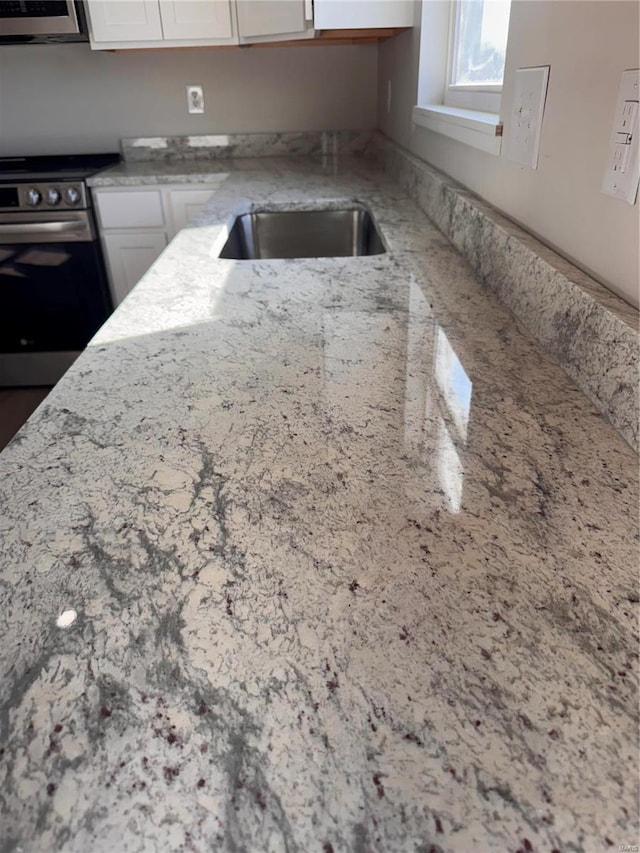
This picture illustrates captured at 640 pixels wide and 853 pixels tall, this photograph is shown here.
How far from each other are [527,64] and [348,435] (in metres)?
0.71

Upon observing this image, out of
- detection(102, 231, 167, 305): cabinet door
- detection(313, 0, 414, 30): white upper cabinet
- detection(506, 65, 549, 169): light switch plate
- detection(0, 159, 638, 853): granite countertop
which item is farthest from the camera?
detection(102, 231, 167, 305): cabinet door

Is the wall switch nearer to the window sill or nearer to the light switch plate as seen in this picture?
the light switch plate

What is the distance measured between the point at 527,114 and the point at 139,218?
6.02ft

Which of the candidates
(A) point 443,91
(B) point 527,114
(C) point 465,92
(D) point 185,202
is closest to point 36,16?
(D) point 185,202

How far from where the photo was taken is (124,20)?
7.25 feet

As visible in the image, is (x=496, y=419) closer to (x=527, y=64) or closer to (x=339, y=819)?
(x=339, y=819)

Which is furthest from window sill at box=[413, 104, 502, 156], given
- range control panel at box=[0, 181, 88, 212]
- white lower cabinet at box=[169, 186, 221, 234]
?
range control panel at box=[0, 181, 88, 212]

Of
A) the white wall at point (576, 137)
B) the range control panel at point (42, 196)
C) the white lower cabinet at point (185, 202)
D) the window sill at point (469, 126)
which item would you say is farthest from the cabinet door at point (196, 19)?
the white wall at point (576, 137)

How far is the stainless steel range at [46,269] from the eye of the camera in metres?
2.25

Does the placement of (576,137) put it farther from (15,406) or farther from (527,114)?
(15,406)

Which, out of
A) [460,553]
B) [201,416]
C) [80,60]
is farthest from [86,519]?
Answer: [80,60]

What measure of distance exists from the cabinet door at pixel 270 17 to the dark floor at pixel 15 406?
167 centimetres

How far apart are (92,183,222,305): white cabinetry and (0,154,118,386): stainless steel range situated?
0.06 m

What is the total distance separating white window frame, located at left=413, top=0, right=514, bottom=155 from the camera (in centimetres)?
127
